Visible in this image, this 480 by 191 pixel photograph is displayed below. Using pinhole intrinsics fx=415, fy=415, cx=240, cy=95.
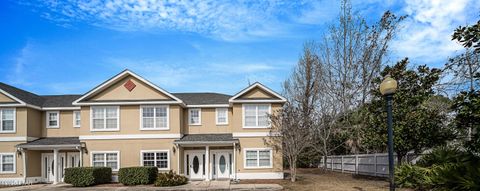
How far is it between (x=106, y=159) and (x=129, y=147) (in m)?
1.70

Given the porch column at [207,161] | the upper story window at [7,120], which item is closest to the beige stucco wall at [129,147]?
the porch column at [207,161]

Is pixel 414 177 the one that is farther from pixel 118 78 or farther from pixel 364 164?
pixel 118 78

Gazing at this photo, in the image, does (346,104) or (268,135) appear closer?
(268,135)

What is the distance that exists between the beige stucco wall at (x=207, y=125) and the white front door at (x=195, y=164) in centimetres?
159

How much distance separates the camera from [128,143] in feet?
88.4

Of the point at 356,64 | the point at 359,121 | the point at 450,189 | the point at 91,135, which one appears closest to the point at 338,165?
the point at 359,121

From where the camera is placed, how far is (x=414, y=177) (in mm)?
17344

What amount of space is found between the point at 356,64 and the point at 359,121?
4.97 m

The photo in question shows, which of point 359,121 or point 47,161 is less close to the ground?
point 359,121

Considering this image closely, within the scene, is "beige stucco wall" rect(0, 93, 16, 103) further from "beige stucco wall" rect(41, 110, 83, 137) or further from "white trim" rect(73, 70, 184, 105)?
"white trim" rect(73, 70, 184, 105)

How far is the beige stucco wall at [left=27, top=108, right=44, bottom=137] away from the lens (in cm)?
2795

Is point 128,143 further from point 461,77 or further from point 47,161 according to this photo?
point 461,77

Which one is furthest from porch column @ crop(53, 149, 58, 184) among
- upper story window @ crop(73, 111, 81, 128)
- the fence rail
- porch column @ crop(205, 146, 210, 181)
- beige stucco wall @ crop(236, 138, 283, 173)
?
the fence rail

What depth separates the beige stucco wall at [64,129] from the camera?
96.4ft
